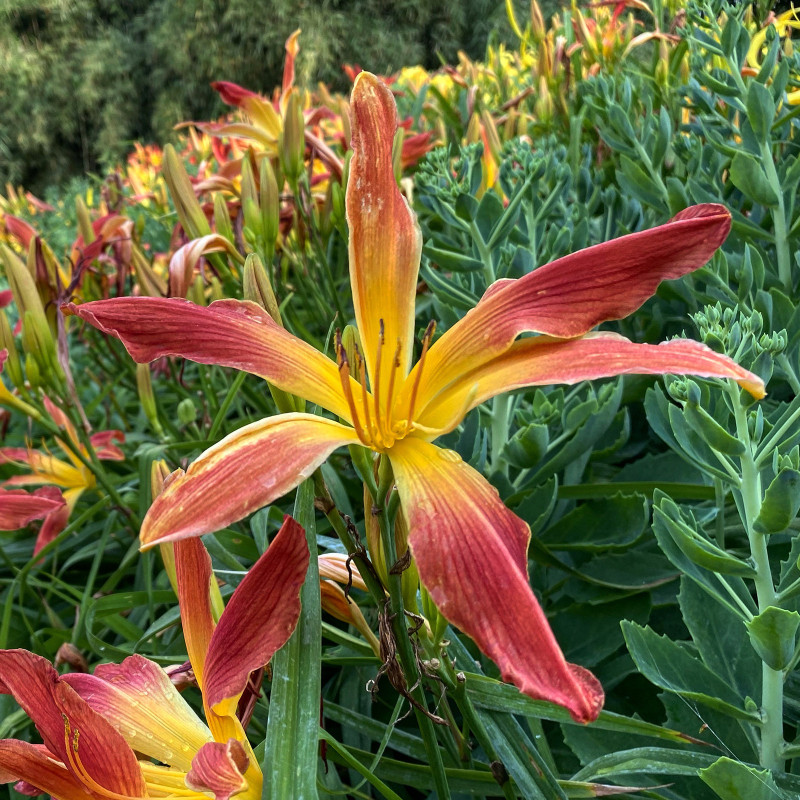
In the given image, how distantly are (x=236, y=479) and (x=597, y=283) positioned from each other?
8.3 inches

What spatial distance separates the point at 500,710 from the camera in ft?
1.60

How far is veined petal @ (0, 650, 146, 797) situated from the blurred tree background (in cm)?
956

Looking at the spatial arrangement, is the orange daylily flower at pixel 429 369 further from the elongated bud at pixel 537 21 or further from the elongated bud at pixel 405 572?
the elongated bud at pixel 537 21

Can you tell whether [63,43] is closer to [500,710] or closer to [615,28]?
[615,28]

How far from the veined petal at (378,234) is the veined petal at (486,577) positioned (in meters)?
0.13

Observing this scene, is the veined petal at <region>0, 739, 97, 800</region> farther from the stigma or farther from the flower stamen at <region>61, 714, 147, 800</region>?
the stigma

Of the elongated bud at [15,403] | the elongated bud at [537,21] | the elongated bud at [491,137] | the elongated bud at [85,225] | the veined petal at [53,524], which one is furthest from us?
the elongated bud at [537,21]

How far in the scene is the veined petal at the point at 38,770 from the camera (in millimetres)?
378

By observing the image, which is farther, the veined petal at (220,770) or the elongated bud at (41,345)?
the elongated bud at (41,345)

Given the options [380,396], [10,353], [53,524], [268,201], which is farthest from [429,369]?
[53,524]

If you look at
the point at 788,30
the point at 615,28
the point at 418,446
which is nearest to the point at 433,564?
the point at 418,446

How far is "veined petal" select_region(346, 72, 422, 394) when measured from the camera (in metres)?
0.49

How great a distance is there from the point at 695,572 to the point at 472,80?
1669 mm

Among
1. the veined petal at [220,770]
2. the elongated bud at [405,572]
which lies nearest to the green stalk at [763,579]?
the elongated bud at [405,572]
